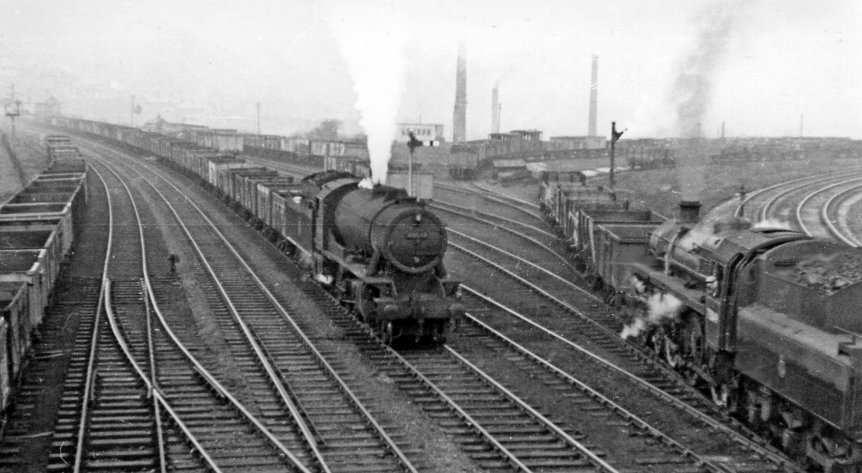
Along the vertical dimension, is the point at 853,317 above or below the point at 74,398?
above

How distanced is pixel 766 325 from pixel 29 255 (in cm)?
1480

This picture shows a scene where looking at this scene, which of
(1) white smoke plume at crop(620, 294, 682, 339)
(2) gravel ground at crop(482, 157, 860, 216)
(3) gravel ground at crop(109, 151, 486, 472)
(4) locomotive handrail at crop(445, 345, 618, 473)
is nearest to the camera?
(4) locomotive handrail at crop(445, 345, 618, 473)

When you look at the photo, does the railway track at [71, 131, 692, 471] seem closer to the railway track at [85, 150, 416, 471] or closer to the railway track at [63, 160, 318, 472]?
the railway track at [85, 150, 416, 471]

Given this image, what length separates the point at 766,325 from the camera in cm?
1088

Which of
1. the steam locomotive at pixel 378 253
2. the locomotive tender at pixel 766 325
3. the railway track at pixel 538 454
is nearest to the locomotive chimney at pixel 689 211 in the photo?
the locomotive tender at pixel 766 325

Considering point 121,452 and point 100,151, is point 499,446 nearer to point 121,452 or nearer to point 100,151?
point 121,452

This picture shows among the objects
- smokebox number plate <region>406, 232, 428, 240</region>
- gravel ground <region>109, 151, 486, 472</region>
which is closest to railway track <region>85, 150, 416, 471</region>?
gravel ground <region>109, 151, 486, 472</region>

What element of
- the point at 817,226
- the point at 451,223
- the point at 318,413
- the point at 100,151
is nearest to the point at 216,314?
the point at 318,413

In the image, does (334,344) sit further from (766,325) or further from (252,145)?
(252,145)

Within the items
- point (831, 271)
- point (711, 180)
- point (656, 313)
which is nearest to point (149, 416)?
point (656, 313)

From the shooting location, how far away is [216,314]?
18312mm

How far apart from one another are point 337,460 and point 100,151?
6701 centimetres

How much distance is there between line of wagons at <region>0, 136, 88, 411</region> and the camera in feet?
40.2

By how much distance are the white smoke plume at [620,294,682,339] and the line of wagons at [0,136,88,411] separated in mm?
10594
